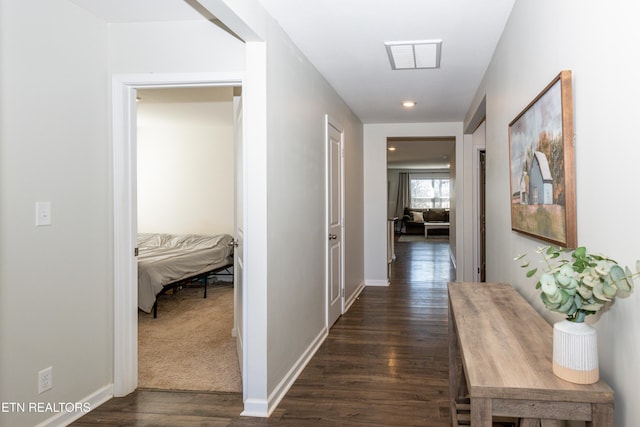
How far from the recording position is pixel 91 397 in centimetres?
245

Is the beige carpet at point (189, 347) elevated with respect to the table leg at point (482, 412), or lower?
lower

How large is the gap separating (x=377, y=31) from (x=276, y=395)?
232 cm

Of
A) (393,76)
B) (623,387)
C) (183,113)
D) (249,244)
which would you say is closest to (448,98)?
(393,76)

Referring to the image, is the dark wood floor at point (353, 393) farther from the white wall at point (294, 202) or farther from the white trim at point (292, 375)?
the white wall at point (294, 202)

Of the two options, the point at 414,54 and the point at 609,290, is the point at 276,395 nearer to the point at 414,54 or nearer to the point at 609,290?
the point at 609,290

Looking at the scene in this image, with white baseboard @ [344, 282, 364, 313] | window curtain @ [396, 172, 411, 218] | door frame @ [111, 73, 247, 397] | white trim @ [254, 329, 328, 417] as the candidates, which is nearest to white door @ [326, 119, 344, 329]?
Result: white baseboard @ [344, 282, 364, 313]

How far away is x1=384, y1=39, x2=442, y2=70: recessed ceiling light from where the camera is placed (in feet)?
9.59

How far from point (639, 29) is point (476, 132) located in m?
4.86

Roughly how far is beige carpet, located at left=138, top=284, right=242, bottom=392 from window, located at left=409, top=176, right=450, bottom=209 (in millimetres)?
11489

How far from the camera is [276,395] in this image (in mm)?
2551

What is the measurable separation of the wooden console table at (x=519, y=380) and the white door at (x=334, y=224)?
94.2 inches

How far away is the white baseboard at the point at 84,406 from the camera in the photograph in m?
2.19

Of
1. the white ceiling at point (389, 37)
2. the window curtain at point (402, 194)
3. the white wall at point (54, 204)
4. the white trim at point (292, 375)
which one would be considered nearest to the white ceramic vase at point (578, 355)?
the white trim at point (292, 375)

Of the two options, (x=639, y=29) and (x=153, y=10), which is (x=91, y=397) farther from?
(x=639, y=29)
